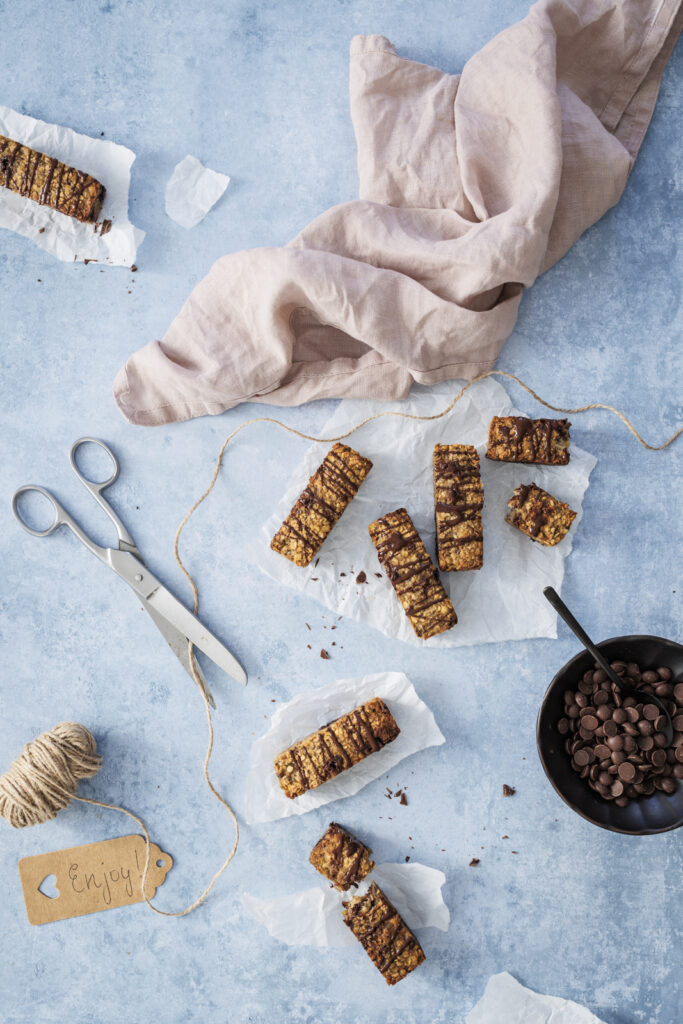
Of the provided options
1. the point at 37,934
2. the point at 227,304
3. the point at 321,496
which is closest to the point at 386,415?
the point at 321,496

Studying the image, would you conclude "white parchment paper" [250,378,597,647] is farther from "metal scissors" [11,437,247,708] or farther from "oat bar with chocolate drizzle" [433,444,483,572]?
"metal scissors" [11,437,247,708]

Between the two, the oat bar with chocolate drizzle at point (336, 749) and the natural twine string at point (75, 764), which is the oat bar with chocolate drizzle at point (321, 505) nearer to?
the natural twine string at point (75, 764)

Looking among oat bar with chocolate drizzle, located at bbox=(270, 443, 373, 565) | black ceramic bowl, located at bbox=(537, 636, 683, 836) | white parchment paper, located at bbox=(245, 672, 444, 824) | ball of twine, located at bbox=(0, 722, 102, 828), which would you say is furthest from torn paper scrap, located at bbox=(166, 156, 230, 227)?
black ceramic bowl, located at bbox=(537, 636, 683, 836)

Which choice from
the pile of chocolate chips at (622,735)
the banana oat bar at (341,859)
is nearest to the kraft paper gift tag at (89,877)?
the banana oat bar at (341,859)

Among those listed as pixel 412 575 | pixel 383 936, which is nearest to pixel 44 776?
pixel 383 936

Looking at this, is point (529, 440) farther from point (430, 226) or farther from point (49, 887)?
point (49, 887)
